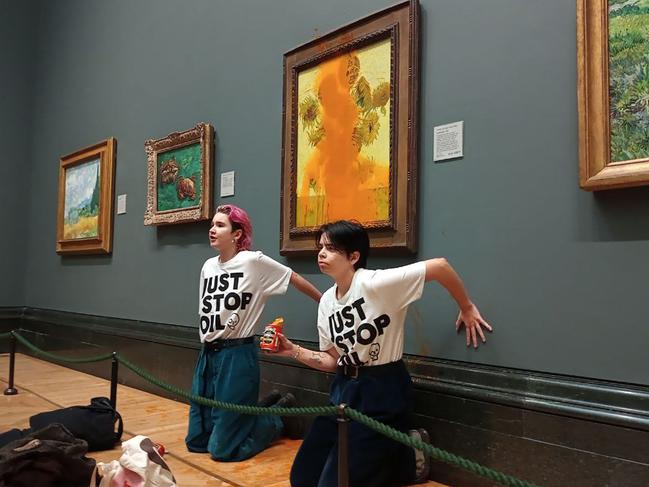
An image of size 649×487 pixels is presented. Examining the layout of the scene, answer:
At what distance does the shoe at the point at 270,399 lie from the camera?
4.01m

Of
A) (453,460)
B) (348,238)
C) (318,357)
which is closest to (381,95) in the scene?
(348,238)

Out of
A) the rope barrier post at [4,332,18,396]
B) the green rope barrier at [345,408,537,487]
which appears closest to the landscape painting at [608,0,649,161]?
the green rope barrier at [345,408,537,487]

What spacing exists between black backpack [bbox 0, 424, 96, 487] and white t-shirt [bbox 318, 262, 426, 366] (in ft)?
5.02

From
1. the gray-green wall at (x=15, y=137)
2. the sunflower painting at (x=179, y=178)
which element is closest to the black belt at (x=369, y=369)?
the sunflower painting at (x=179, y=178)

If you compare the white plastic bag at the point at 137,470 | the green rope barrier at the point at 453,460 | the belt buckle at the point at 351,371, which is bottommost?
the white plastic bag at the point at 137,470

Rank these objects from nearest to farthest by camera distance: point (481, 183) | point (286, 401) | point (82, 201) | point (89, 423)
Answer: point (481, 183), point (89, 423), point (286, 401), point (82, 201)

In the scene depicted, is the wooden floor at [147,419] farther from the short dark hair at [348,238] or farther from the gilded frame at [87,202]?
the gilded frame at [87,202]

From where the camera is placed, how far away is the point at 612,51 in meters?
2.67

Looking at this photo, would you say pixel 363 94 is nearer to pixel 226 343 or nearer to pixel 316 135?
pixel 316 135

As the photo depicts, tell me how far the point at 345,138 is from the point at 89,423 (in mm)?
2596

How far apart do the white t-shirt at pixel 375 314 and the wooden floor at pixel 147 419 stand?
810 millimetres

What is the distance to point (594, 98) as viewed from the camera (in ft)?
8.80

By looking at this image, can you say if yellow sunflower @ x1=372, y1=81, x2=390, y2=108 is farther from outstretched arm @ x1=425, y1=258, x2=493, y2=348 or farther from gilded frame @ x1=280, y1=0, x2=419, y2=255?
outstretched arm @ x1=425, y1=258, x2=493, y2=348

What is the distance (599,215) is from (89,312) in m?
6.06
